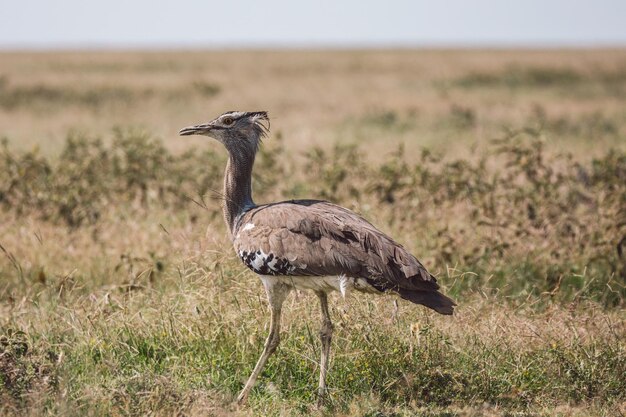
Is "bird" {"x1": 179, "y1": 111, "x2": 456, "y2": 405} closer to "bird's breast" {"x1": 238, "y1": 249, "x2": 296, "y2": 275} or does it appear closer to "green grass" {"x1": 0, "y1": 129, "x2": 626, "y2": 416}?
"bird's breast" {"x1": 238, "y1": 249, "x2": 296, "y2": 275}

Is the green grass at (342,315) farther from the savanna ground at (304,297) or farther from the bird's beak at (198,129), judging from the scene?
the bird's beak at (198,129)

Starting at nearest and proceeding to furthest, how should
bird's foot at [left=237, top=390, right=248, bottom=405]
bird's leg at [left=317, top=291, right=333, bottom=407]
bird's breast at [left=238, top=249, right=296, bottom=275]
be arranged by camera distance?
Result: 1. bird's breast at [left=238, top=249, right=296, bottom=275]
2. bird's foot at [left=237, top=390, right=248, bottom=405]
3. bird's leg at [left=317, top=291, right=333, bottom=407]

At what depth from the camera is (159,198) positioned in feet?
29.6

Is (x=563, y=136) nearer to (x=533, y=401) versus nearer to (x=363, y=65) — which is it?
(x=533, y=401)

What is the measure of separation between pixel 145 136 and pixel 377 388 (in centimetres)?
545

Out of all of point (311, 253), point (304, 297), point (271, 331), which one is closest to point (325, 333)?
point (271, 331)

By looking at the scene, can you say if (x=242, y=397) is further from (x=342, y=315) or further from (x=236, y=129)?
(x=236, y=129)

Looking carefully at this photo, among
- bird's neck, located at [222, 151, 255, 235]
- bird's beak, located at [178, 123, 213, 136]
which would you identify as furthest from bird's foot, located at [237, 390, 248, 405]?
bird's beak, located at [178, 123, 213, 136]

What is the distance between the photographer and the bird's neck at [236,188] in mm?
5457

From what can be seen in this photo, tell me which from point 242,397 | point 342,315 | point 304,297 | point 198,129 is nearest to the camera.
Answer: point 242,397

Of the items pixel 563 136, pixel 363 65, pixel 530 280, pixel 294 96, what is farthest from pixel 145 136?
pixel 363 65

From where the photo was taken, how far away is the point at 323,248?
489cm

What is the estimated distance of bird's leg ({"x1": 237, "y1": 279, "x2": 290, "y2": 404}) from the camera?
509 cm

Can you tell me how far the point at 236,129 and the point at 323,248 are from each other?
3.68 ft
